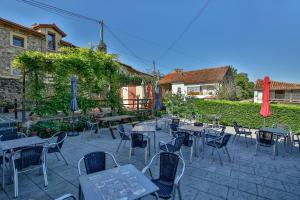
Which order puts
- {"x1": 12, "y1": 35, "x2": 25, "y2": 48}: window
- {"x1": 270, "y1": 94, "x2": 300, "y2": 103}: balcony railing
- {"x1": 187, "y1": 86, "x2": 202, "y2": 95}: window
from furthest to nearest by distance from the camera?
{"x1": 187, "y1": 86, "x2": 202, "y2": 95}: window → {"x1": 270, "y1": 94, "x2": 300, "y2": 103}: balcony railing → {"x1": 12, "y1": 35, "x2": 25, "y2": 48}: window

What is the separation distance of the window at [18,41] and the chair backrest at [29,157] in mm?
14490

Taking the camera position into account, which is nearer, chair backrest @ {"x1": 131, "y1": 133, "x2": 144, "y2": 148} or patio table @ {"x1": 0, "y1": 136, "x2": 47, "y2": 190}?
patio table @ {"x1": 0, "y1": 136, "x2": 47, "y2": 190}

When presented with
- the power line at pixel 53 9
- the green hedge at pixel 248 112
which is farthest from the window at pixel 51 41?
the green hedge at pixel 248 112

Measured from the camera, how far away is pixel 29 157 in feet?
11.4

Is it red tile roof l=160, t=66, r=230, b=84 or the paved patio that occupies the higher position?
red tile roof l=160, t=66, r=230, b=84

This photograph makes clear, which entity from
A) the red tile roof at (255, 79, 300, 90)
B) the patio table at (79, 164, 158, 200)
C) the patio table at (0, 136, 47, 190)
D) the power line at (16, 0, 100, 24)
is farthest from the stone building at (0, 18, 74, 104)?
the red tile roof at (255, 79, 300, 90)

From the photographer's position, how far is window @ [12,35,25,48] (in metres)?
14.3

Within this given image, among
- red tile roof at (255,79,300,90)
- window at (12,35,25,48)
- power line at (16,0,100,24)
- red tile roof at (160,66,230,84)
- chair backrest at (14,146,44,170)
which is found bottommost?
chair backrest at (14,146,44,170)

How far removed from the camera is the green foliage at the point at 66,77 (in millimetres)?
8469

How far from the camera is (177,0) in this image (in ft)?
35.9

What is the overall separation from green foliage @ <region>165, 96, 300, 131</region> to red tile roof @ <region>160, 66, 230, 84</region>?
1231 centimetres

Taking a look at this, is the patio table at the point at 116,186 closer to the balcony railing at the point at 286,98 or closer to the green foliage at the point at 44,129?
the green foliage at the point at 44,129

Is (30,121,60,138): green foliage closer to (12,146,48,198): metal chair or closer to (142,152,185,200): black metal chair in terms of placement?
(12,146,48,198): metal chair

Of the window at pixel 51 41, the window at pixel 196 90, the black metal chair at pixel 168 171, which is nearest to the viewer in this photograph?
the black metal chair at pixel 168 171
